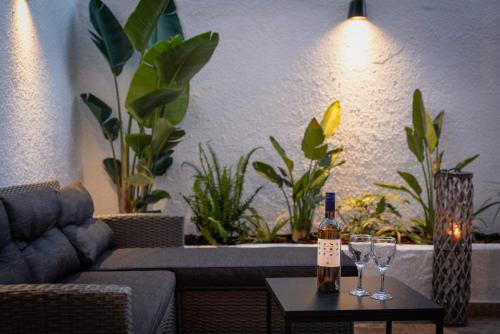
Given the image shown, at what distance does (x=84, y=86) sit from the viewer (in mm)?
4062

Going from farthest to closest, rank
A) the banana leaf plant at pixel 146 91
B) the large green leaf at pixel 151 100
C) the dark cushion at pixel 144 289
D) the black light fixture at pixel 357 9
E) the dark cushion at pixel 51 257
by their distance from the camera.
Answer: the black light fixture at pixel 357 9
the banana leaf plant at pixel 146 91
the large green leaf at pixel 151 100
the dark cushion at pixel 51 257
the dark cushion at pixel 144 289

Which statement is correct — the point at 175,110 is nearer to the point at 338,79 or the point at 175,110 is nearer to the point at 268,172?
the point at 268,172

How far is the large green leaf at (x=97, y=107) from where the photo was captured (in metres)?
3.78

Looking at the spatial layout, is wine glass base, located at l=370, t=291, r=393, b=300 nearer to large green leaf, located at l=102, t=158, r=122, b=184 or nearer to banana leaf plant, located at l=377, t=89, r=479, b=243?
banana leaf plant, located at l=377, t=89, r=479, b=243

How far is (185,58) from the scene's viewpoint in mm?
3232

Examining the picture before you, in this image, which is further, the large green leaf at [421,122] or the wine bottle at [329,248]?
the large green leaf at [421,122]

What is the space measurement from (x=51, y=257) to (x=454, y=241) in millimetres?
2295

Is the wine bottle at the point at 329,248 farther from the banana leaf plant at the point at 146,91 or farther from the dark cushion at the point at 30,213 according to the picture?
the banana leaf plant at the point at 146,91

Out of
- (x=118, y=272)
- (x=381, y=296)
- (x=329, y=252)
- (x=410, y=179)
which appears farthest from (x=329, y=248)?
(x=410, y=179)

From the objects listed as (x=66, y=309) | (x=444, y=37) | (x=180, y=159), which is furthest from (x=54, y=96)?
(x=444, y=37)

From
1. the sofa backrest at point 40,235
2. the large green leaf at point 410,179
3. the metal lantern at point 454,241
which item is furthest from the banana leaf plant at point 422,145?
the sofa backrest at point 40,235

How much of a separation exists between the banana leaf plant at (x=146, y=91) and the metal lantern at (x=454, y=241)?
5.58ft

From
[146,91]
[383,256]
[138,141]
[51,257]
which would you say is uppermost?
[146,91]

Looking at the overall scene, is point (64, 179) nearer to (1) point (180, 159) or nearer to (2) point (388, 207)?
(1) point (180, 159)
